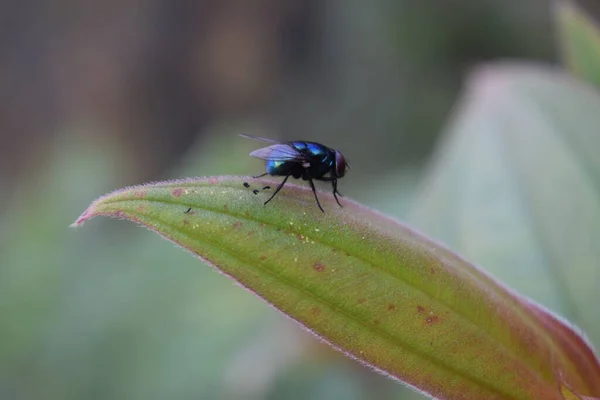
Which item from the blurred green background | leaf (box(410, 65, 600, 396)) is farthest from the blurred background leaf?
the blurred green background

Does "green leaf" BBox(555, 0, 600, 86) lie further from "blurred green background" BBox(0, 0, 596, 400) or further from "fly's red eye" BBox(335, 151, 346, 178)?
"blurred green background" BBox(0, 0, 596, 400)

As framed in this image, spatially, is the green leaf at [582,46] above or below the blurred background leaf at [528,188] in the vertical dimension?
above

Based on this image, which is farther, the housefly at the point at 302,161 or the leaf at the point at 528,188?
the leaf at the point at 528,188

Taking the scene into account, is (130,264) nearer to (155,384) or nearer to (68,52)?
(155,384)

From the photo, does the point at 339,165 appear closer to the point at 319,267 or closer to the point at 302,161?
the point at 302,161

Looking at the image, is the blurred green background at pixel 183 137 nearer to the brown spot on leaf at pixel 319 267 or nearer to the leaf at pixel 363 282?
the leaf at pixel 363 282

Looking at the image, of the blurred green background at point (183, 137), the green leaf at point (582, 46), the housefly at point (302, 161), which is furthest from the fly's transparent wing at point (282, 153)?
the blurred green background at point (183, 137)

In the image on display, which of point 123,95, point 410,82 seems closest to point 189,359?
point 410,82
